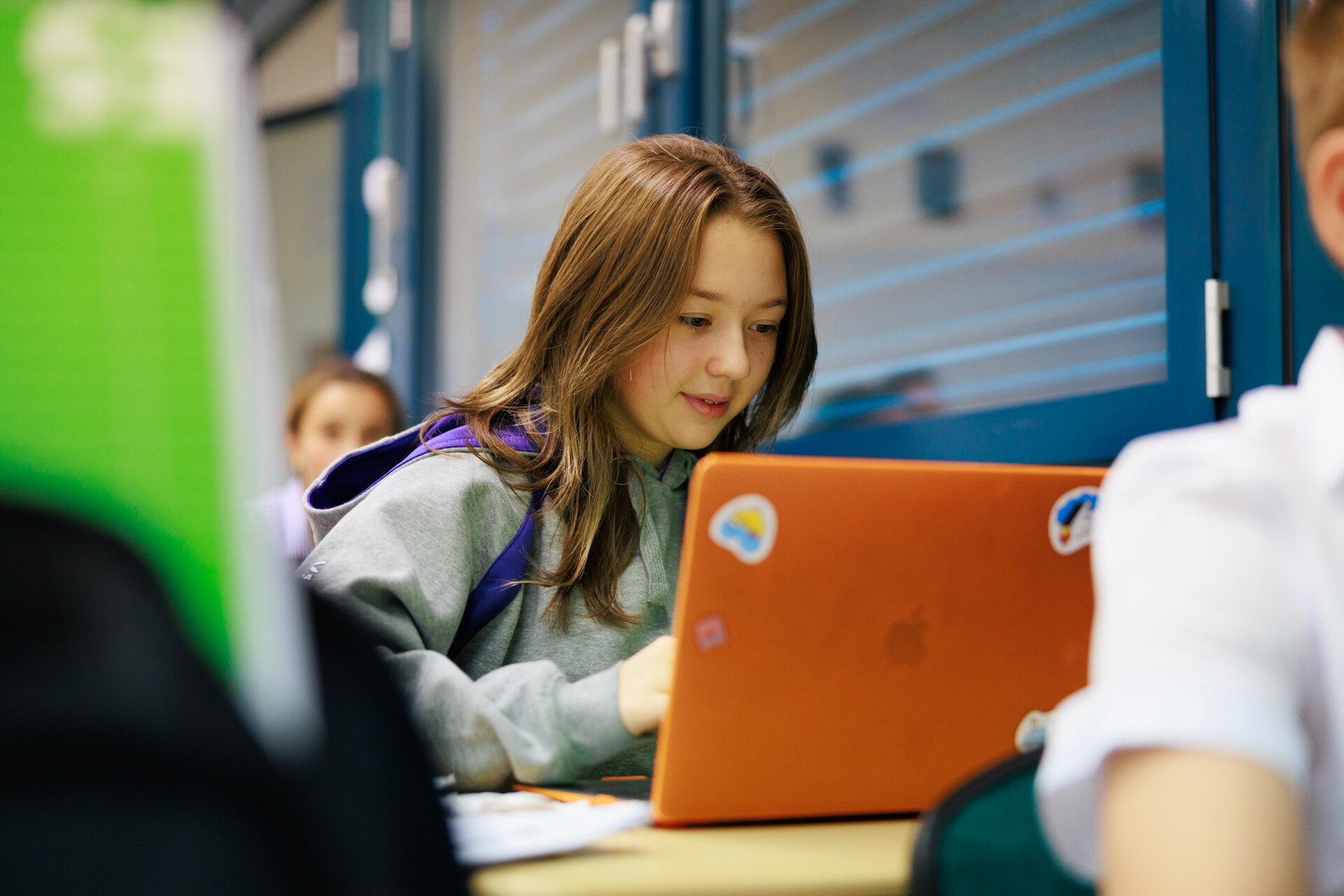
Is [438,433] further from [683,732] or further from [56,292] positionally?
[56,292]

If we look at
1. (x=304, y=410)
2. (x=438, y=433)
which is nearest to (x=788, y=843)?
(x=438, y=433)

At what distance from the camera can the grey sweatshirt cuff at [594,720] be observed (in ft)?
2.86

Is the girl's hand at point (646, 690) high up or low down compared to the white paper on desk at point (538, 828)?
up

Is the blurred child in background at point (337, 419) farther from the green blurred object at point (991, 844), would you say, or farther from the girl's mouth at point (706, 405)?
the green blurred object at point (991, 844)

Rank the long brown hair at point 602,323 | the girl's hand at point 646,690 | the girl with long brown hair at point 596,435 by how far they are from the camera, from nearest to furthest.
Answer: the girl's hand at point 646,690
the girl with long brown hair at point 596,435
the long brown hair at point 602,323

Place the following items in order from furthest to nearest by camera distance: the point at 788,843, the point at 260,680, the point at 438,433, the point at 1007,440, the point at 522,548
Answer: the point at 1007,440 < the point at 438,433 < the point at 522,548 < the point at 788,843 < the point at 260,680

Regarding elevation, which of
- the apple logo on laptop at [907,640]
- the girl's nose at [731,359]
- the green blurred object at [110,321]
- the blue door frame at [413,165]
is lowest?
the apple logo on laptop at [907,640]

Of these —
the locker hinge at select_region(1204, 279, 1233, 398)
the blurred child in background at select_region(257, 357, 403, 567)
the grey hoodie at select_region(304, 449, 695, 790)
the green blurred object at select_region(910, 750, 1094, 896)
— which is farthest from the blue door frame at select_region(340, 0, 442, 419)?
the green blurred object at select_region(910, 750, 1094, 896)

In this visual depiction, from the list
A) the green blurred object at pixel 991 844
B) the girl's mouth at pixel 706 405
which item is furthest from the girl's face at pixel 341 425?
the green blurred object at pixel 991 844

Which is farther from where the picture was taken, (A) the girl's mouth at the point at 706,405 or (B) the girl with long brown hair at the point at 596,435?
(A) the girl's mouth at the point at 706,405

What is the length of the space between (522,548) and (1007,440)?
22.6 inches

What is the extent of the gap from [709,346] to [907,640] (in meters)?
0.55

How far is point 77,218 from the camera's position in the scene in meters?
0.36

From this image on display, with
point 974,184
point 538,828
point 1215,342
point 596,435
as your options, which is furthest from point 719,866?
point 974,184
